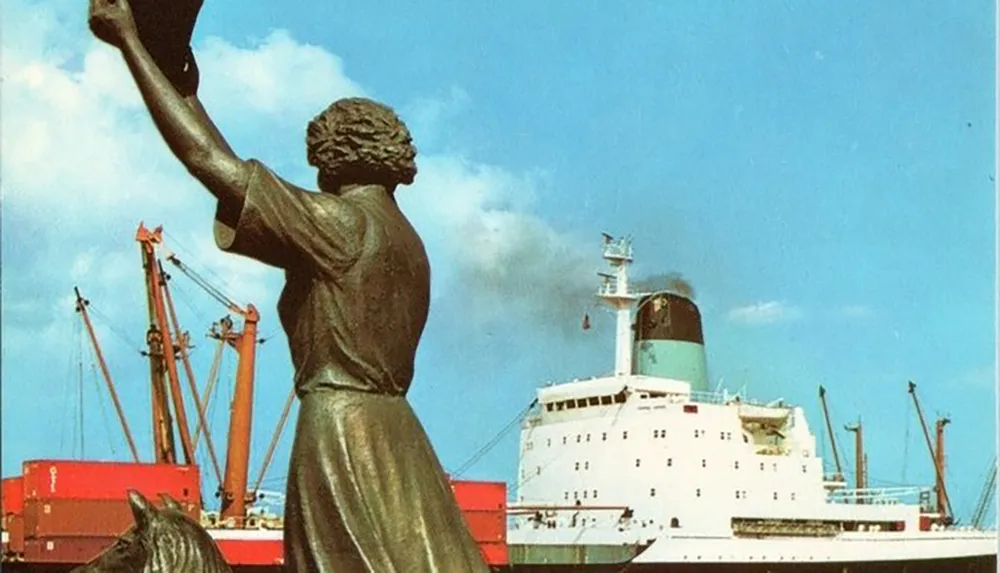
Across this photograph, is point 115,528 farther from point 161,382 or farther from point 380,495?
point 380,495

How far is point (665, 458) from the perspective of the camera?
41.5 m

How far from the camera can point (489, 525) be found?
3525 centimetres

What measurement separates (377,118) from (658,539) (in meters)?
38.2

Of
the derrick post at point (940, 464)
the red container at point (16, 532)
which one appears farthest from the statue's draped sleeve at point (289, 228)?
the derrick post at point (940, 464)

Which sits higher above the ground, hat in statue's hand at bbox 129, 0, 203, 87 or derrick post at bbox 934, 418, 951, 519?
derrick post at bbox 934, 418, 951, 519

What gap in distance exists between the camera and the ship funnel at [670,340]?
47.4m

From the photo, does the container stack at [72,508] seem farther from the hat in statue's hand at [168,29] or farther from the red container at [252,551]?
the hat in statue's hand at [168,29]

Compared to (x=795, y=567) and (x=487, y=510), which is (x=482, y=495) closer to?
(x=487, y=510)

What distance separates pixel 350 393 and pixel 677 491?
1512 inches

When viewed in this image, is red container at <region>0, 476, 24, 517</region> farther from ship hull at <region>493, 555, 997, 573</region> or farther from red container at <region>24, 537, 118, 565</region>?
ship hull at <region>493, 555, 997, 573</region>

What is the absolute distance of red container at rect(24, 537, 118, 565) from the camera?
95.5 feet

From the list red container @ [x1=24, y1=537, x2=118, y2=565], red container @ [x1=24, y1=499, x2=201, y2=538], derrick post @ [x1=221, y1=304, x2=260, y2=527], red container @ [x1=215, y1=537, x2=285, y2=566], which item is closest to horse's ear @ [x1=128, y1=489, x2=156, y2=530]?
red container @ [x1=24, y1=499, x2=201, y2=538]

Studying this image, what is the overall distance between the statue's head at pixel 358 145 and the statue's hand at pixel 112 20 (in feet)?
1.93

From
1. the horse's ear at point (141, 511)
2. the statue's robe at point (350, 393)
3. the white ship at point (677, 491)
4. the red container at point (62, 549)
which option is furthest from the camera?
the white ship at point (677, 491)
